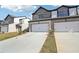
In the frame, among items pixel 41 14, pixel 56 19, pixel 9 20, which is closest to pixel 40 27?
pixel 41 14

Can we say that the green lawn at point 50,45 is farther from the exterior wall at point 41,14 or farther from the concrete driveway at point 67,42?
the exterior wall at point 41,14

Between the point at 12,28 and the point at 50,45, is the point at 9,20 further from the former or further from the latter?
the point at 50,45

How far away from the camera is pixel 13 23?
11.3 feet

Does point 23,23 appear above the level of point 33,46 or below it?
above

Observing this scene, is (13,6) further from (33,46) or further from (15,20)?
(33,46)

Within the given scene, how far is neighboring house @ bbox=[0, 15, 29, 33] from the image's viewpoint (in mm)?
3298

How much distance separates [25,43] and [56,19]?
0.90 m

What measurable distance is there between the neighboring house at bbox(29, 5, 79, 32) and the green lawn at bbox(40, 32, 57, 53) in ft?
0.63

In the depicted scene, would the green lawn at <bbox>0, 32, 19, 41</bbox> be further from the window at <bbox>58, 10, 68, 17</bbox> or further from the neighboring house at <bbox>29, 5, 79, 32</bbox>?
the window at <bbox>58, 10, 68, 17</bbox>

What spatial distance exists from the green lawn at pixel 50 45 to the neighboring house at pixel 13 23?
605 mm

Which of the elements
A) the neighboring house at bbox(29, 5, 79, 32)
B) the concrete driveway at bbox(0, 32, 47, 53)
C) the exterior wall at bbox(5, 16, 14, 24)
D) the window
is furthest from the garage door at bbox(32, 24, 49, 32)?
the exterior wall at bbox(5, 16, 14, 24)

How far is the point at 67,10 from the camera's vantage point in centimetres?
332
